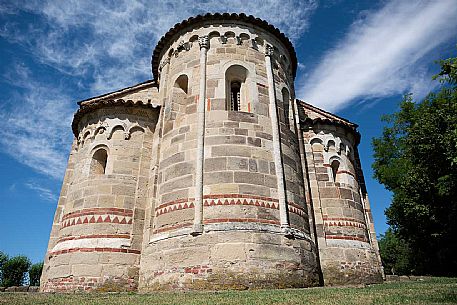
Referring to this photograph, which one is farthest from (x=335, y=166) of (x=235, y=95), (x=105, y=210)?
(x=105, y=210)

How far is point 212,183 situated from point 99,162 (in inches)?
202

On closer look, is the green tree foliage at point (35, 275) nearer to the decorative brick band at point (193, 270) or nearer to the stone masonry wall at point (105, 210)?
the stone masonry wall at point (105, 210)

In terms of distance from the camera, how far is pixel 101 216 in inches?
434

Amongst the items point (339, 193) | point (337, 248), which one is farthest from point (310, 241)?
point (339, 193)

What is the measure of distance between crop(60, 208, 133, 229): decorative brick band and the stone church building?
34 mm

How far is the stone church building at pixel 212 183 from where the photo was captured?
9227mm

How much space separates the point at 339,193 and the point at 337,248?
7.28ft

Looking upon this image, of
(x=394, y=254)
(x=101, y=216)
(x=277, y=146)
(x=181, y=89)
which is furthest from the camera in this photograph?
(x=394, y=254)

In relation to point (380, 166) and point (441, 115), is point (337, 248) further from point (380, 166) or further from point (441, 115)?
point (380, 166)

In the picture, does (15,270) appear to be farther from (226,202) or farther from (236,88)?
(226,202)

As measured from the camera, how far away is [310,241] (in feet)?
34.5

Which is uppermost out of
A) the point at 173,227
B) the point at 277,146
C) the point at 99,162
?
the point at 99,162

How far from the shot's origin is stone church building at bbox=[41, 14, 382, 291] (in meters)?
9.23

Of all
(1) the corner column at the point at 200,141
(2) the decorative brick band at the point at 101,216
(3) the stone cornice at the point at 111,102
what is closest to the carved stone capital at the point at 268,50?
(1) the corner column at the point at 200,141
